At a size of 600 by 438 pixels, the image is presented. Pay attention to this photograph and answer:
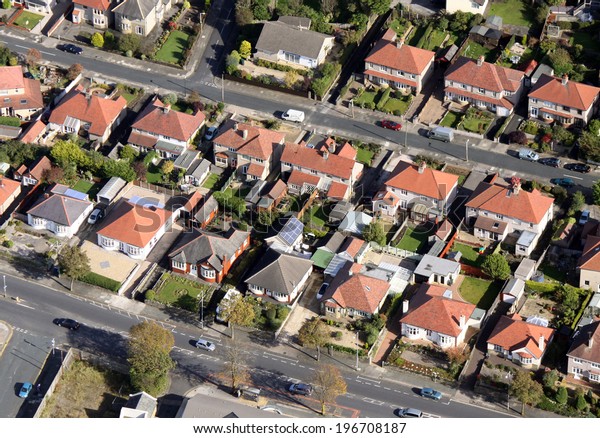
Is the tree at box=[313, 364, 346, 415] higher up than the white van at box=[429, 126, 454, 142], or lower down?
lower down

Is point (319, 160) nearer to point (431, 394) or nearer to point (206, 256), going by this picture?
point (206, 256)

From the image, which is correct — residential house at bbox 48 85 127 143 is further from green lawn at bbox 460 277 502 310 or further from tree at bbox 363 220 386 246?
green lawn at bbox 460 277 502 310

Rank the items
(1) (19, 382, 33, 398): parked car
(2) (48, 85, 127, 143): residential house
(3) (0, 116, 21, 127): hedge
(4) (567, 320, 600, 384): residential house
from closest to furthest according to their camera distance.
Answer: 1. (1) (19, 382, 33, 398): parked car
2. (4) (567, 320, 600, 384): residential house
3. (2) (48, 85, 127, 143): residential house
4. (3) (0, 116, 21, 127): hedge

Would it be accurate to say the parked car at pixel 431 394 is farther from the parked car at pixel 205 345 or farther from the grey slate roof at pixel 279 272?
the parked car at pixel 205 345

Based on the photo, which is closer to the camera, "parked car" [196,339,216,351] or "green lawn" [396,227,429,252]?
"parked car" [196,339,216,351]

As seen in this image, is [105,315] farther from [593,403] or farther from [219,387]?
[593,403]

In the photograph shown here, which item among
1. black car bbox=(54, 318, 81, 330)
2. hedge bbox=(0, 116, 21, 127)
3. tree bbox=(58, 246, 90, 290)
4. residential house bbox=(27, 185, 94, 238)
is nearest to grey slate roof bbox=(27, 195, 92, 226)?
residential house bbox=(27, 185, 94, 238)

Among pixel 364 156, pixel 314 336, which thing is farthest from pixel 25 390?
pixel 364 156
